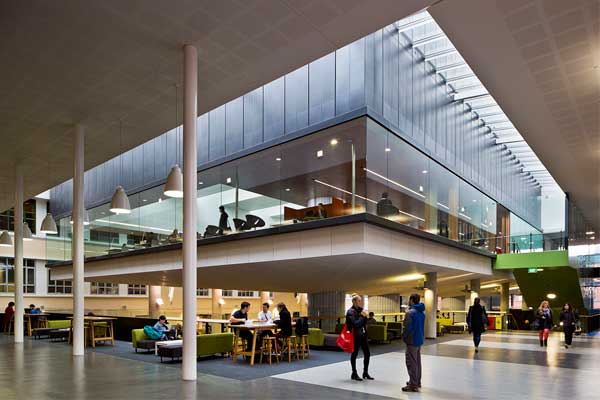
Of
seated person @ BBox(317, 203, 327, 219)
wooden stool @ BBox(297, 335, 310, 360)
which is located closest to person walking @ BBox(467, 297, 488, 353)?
wooden stool @ BBox(297, 335, 310, 360)

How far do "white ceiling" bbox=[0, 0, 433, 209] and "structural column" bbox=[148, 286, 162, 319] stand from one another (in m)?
20.6

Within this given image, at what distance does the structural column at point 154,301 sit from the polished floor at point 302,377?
17.4m

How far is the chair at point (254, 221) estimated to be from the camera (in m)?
13.7

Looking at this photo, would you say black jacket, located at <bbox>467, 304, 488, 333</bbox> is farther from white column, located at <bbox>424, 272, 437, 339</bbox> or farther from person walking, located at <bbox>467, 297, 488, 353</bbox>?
white column, located at <bbox>424, 272, 437, 339</bbox>

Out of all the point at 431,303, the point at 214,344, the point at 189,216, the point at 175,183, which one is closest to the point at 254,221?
the point at 214,344

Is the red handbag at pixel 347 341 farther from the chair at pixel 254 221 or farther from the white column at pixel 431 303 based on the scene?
the white column at pixel 431 303

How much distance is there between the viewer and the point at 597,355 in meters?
14.2

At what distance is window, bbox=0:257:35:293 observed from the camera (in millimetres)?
29891

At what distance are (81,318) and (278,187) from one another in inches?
241

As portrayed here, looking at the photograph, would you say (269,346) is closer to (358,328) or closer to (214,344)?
(214,344)

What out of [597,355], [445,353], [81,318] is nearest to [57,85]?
[81,318]

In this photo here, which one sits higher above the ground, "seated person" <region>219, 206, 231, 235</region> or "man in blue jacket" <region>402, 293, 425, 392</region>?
"seated person" <region>219, 206, 231, 235</region>

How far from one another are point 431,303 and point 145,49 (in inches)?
577

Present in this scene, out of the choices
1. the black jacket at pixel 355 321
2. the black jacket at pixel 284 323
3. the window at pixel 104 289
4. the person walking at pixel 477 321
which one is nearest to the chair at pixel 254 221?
the black jacket at pixel 284 323
